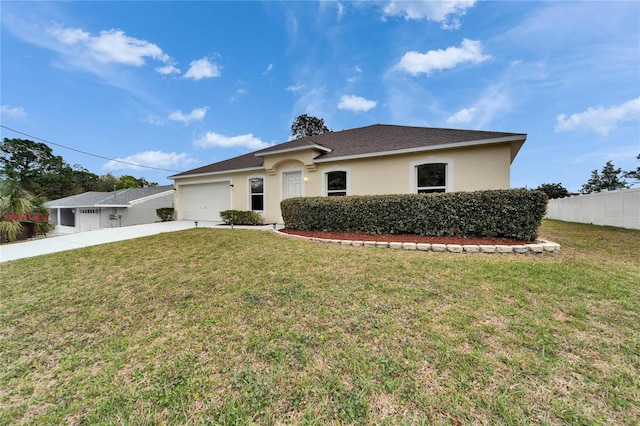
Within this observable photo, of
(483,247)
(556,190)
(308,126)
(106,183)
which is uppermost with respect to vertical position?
(308,126)

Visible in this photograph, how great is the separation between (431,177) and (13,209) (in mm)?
17500

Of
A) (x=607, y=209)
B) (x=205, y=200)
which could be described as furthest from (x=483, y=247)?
(x=205, y=200)

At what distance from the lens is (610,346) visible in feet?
7.57

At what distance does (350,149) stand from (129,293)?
8859 millimetres

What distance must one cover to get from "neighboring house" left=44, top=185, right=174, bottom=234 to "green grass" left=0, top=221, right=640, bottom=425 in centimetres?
1787

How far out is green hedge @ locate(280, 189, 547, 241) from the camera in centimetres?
606

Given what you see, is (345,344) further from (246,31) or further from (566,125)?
(566,125)

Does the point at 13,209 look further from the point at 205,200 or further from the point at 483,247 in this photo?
the point at 483,247

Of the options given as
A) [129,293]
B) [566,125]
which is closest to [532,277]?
[129,293]

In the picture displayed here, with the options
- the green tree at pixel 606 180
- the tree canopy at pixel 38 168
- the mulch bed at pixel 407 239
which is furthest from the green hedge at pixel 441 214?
the green tree at pixel 606 180

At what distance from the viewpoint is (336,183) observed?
1043cm

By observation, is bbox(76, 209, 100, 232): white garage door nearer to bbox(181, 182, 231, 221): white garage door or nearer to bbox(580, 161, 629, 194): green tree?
bbox(181, 182, 231, 221): white garage door

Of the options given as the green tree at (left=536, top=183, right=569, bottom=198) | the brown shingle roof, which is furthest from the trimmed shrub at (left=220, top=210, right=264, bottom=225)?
the green tree at (left=536, top=183, right=569, bottom=198)

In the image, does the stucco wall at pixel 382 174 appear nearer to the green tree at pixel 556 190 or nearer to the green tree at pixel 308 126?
the green tree at pixel 308 126
